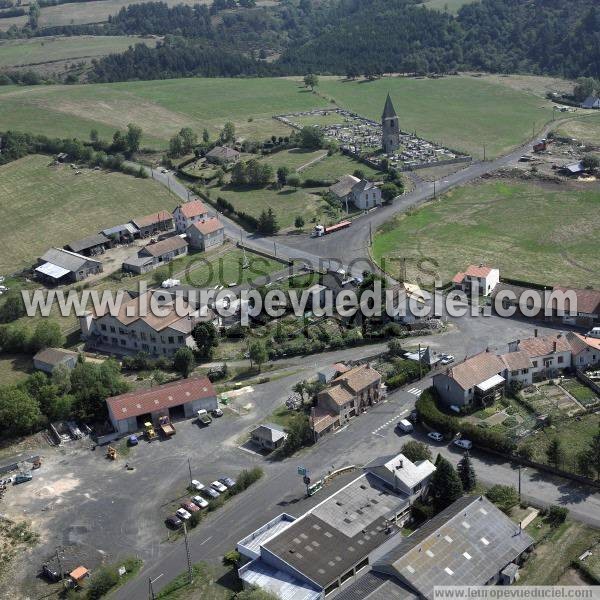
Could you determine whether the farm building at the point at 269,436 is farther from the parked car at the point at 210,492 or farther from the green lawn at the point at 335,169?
the green lawn at the point at 335,169

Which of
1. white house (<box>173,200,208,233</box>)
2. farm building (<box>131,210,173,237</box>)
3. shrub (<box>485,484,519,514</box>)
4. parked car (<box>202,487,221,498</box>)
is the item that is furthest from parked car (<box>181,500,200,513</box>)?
farm building (<box>131,210,173,237</box>)

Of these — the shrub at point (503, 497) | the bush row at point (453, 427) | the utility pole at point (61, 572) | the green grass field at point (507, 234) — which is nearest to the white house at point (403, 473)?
the shrub at point (503, 497)

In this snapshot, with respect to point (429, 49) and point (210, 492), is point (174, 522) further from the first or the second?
point (429, 49)

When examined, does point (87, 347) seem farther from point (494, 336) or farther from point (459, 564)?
point (459, 564)

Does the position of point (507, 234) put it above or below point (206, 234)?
below

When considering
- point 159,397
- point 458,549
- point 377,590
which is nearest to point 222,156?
point 159,397

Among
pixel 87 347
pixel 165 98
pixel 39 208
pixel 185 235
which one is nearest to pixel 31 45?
pixel 165 98

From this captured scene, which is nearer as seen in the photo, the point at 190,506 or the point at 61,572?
the point at 61,572
